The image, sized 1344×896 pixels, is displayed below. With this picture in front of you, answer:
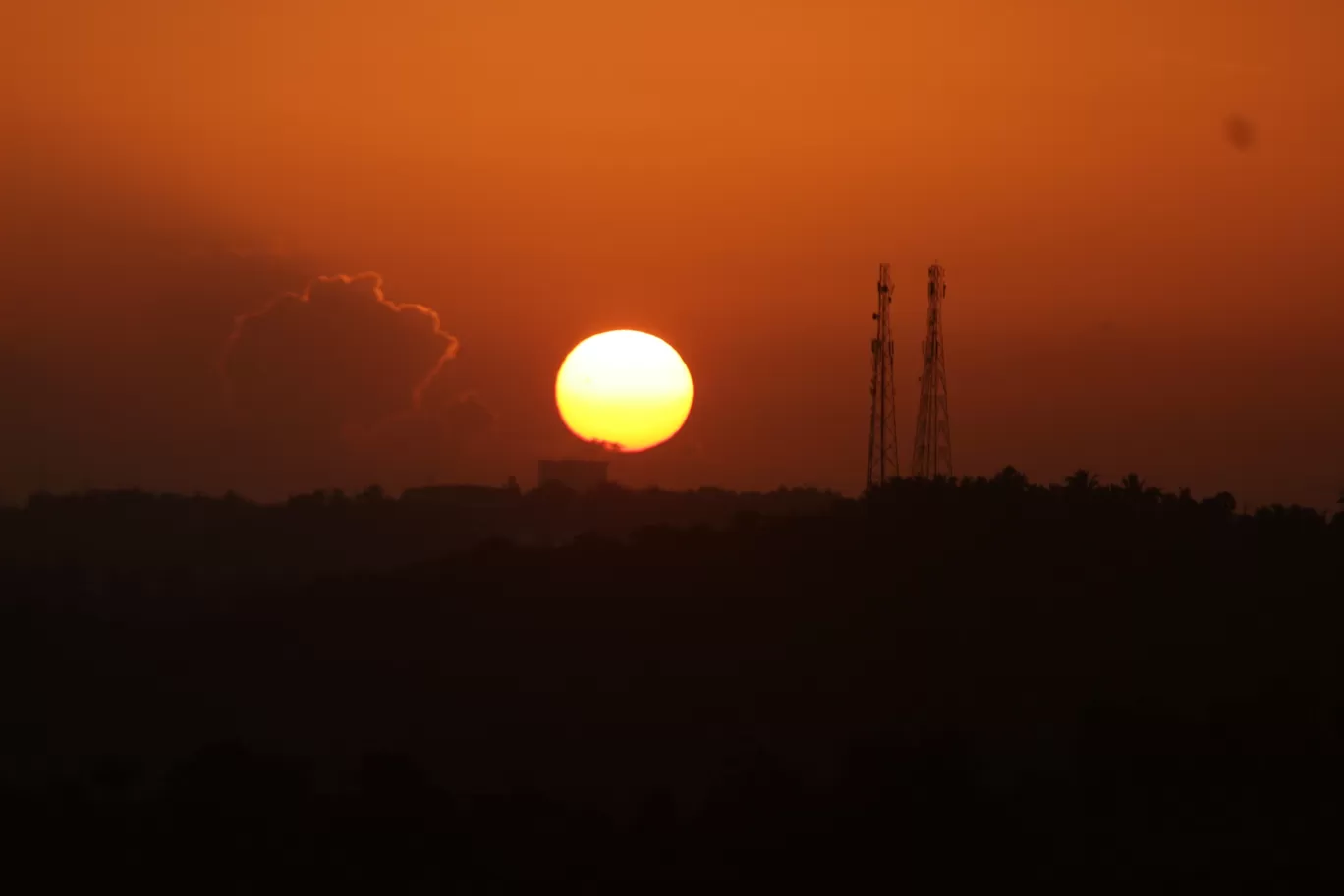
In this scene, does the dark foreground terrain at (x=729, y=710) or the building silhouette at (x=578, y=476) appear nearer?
the dark foreground terrain at (x=729, y=710)

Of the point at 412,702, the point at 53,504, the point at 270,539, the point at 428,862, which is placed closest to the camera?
the point at 428,862

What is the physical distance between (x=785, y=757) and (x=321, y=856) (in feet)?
85.4

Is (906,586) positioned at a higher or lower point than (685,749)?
higher

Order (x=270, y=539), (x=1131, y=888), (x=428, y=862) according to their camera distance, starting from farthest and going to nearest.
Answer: (x=270, y=539) → (x=428, y=862) → (x=1131, y=888)

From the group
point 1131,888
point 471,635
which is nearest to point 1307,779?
point 1131,888

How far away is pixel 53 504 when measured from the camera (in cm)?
19612

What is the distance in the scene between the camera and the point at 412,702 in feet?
302

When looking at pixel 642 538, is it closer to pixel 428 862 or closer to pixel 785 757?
pixel 785 757

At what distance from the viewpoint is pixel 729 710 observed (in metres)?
83.1

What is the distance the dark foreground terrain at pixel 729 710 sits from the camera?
47781mm

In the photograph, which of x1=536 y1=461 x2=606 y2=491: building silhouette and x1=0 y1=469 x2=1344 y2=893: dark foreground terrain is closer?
x1=0 y1=469 x2=1344 y2=893: dark foreground terrain

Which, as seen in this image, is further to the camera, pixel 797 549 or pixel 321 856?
pixel 797 549

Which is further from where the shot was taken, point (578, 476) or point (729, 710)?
point (578, 476)

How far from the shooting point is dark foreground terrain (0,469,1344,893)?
157 ft
